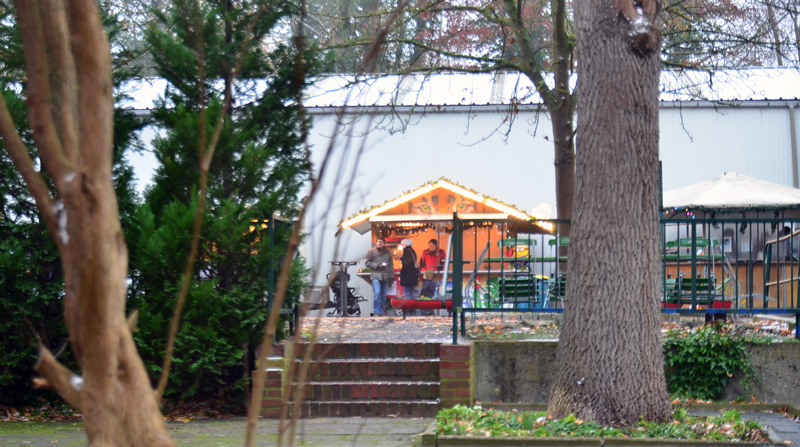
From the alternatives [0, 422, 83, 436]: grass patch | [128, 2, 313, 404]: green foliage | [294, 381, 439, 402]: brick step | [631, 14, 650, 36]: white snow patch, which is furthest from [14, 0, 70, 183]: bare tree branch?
[294, 381, 439, 402]: brick step

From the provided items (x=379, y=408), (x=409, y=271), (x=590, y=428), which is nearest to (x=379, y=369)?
(x=379, y=408)

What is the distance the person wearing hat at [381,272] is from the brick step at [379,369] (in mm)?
7646

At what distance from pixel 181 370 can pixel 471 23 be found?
8.08m

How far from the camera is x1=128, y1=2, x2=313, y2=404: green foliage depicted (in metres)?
7.41

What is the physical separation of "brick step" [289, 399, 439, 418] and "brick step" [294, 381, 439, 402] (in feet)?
0.23

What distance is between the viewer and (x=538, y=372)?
7.91 m

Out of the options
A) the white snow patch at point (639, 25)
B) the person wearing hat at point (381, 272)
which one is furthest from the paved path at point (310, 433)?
the person wearing hat at point (381, 272)

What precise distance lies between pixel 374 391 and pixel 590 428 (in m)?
2.50

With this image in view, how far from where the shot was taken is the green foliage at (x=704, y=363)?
7.72 meters

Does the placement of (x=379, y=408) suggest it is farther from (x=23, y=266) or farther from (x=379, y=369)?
(x=23, y=266)

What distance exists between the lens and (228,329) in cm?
761

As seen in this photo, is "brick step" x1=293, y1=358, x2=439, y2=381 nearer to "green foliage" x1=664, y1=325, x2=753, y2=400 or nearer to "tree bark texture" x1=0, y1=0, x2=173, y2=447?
"green foliage" x1=664, y1=325, x2=753, y2=400

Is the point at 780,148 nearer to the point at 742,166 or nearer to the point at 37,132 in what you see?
the point at 742,166

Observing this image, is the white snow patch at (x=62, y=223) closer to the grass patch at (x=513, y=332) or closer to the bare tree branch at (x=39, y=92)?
the bare tree branch at (x=39, y=92)
